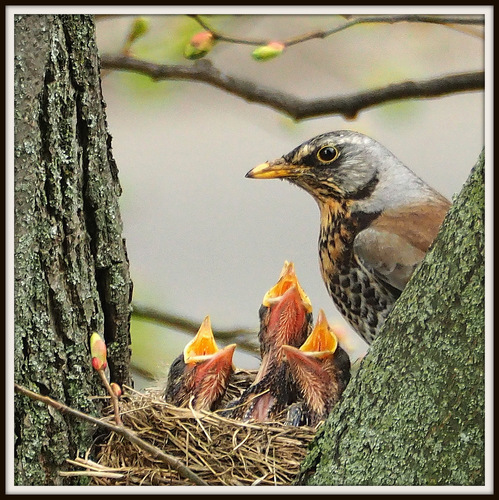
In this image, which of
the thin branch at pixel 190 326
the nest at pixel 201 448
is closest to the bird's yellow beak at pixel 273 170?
the thin branch at pixel 190 326

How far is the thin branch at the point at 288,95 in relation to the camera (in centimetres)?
235

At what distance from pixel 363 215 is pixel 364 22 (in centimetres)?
60

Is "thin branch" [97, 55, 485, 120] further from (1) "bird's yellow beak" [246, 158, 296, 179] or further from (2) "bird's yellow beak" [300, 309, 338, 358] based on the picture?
(2) "bird's yellow beak" [300, 309, 338, 358]

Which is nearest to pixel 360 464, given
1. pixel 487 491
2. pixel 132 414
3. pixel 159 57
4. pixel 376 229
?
pixel 487 491

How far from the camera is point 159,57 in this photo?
8.71 feet

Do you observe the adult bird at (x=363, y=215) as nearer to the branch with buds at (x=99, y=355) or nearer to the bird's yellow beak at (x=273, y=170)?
the bird's yellow beak at (x=273, y=170)

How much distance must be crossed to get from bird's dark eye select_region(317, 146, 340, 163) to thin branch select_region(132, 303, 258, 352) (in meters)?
0.65

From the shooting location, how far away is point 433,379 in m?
1.44

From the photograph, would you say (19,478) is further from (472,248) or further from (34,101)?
(472,248)

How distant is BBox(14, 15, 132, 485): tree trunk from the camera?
1.66 meters

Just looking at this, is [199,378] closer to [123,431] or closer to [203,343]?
[203,343]

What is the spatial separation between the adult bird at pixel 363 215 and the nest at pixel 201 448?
0.46 meters

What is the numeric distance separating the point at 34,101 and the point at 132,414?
79 cm

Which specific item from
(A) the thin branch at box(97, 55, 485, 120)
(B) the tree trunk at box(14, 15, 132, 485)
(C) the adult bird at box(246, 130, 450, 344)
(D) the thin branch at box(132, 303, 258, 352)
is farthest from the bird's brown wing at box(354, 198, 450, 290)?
(B) the tree trunk at box(14, 15, 132, 485)
